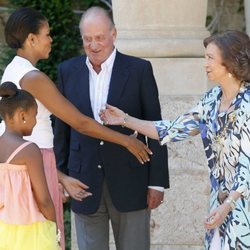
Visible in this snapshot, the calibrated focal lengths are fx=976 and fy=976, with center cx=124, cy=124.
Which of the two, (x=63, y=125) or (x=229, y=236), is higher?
(x=63, y=125)

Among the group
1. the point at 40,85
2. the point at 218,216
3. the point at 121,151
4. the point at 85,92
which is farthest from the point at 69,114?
the point at 218,216

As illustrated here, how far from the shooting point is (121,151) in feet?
17.9

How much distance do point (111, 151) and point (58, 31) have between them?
9.96 ft

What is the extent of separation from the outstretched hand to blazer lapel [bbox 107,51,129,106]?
163mm

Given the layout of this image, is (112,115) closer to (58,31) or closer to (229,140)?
(229,140)

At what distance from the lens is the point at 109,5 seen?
29.7 feet

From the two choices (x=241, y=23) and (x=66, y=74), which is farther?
(x=241, y=23)

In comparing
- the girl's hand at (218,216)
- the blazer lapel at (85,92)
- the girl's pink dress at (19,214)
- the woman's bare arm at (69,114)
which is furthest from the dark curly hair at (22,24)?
the girl's hand at (218,216)

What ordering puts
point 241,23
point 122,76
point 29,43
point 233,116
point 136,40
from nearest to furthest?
1. point 233,116
2. point 29,43
3. point 122,76
4. point 136,40
5. point 241,23

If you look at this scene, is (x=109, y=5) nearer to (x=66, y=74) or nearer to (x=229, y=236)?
(x=66, y=74)

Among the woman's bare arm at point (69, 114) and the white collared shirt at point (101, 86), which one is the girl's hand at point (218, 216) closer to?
the woman's bare arm at point (69, 114)

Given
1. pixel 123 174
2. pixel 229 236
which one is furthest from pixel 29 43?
pixel 229 236

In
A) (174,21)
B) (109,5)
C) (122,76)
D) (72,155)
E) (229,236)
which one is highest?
(109,5)

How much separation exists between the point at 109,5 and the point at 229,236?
4666 mm
